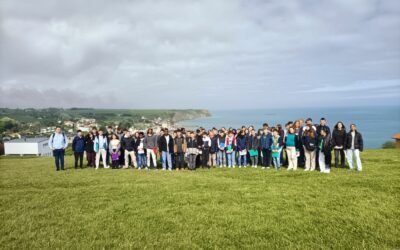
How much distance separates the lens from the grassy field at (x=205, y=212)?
6818 mm

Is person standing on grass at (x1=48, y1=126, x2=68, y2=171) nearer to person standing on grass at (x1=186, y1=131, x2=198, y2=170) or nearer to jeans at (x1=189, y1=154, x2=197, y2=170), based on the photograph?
person standing on grass at (x1=186, y1=131, x2=198, y2=170)

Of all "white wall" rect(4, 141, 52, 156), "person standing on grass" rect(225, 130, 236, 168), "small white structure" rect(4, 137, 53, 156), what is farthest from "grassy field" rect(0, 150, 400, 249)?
"small white structure" rect(4, 137, 53, 156)

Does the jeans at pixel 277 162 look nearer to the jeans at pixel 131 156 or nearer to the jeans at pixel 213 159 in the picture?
the jeans at pixel 213 159

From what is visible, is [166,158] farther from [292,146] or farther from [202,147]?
[292,146]

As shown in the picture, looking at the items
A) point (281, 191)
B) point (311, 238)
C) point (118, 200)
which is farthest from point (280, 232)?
point (118, 200)

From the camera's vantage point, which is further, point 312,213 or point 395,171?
point 395,171

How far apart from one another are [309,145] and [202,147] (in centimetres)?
571

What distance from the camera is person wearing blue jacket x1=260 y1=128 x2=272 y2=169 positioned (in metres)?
16.1

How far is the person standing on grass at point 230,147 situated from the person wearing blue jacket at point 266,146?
1607 mm

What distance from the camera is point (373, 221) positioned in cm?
775

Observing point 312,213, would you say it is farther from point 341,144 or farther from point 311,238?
point 341,144

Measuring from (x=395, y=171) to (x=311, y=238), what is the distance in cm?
971

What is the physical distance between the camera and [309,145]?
14.7 metres

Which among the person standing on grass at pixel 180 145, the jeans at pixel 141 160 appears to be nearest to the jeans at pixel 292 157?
the person standing on grass at pixel 180 145
